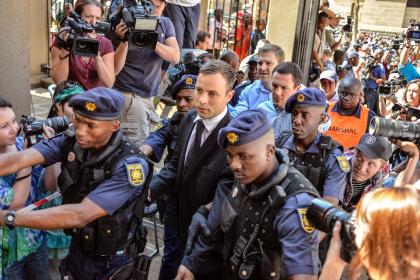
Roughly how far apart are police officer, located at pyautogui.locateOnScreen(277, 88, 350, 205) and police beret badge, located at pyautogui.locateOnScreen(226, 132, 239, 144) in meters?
0.93

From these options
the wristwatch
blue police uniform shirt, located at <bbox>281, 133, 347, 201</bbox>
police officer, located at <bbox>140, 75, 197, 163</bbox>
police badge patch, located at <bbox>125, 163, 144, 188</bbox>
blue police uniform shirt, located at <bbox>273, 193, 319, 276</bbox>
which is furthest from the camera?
police officer, located at <bbox>140, 75, 197, 163</bbox>

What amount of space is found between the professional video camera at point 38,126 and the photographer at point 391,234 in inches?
81.9

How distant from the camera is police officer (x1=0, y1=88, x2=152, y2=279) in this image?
255 centimetres

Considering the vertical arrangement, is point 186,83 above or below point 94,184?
above

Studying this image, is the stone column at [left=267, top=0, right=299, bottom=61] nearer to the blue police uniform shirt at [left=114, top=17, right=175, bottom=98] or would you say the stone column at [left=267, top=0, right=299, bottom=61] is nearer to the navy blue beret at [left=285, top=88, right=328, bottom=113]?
the blue police uniform shirt at [left=114, top=17, right=175, bottom=98]

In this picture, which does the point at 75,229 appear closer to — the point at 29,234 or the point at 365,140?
the point at 29,234

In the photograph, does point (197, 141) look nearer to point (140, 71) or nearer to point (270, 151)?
point (270, 151)

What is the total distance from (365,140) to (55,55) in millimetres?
2579

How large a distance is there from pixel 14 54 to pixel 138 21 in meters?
1.27

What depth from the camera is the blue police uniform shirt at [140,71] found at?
4355 millimetres

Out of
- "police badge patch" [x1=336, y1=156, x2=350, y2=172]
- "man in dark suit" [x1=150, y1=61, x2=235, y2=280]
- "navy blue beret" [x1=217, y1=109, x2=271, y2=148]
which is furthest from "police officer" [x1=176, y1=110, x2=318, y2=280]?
"police badge patch" [x1=336, y1=156, x2=350, y2=172]

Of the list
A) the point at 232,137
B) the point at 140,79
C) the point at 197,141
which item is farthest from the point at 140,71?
the point at 232,137

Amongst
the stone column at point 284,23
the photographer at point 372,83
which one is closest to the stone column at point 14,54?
the stone column at point 284,23

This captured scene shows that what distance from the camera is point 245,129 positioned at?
237 cm
